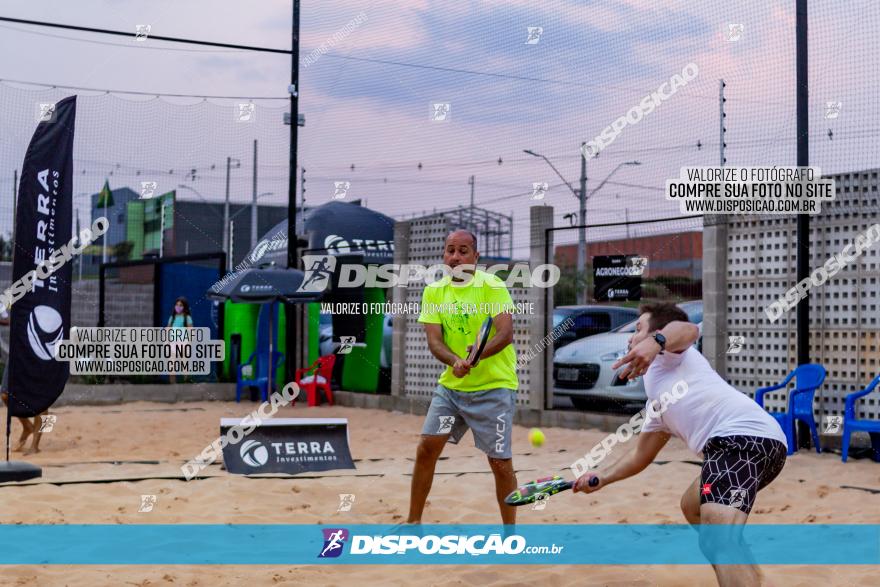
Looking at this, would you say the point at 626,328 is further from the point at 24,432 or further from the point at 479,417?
the point at 24,432

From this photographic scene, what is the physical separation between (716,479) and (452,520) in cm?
273

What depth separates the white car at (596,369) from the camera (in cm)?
1012

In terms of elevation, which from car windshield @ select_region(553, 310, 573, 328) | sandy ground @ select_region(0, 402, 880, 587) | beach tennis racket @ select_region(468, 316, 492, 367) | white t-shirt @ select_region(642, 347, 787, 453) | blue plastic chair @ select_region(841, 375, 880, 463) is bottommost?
sandy ground @ select_region(0, 402, 880, 587)

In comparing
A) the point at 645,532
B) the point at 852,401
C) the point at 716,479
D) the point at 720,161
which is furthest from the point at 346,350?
the point at 716,479

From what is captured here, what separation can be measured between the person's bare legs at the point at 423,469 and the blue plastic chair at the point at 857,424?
4552 millimetres

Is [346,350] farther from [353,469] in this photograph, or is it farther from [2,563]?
[2,563]

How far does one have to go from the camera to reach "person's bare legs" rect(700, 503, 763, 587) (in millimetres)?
3367

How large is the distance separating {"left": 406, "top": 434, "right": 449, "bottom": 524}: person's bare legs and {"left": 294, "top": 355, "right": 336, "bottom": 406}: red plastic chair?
339 inches

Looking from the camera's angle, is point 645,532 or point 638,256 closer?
point 645,532

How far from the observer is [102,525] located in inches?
218

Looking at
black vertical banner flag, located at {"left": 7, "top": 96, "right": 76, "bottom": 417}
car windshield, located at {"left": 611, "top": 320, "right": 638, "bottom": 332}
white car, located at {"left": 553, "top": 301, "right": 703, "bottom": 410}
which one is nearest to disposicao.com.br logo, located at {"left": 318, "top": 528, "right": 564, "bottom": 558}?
black vertical banner flag, located at {"left": 7, "top": 96, "right": 76, "bottom": 417}

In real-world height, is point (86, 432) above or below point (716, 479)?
below

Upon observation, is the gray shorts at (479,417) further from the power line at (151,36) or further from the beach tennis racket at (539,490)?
the power line at (151,36)

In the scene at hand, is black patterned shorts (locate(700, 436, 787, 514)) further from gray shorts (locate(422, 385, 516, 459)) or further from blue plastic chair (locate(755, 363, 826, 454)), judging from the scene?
blue plastic chair (locate(755, 363, 826, 454))
